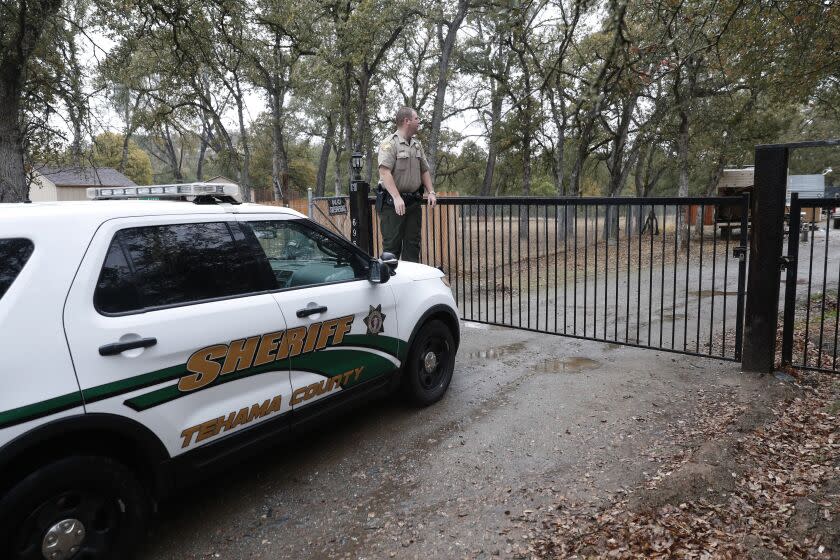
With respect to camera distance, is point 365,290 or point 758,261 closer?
point 365,290

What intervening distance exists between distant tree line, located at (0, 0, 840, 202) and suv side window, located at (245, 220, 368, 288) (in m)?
1.75

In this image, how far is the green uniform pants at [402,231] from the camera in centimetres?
634

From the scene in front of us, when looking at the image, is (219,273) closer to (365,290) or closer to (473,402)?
(365,290)

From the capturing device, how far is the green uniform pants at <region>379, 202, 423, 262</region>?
6.34 metres

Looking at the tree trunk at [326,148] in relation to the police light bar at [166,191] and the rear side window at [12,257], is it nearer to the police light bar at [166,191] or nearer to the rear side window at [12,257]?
the police light bar at [166,191]

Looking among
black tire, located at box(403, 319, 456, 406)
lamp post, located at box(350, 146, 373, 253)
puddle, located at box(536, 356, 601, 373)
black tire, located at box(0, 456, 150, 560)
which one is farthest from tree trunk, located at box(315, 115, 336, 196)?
black tire, located at box(0, 456, 150, 560)

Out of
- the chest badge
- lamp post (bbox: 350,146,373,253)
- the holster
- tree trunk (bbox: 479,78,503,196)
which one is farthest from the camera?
tree trunk (bbox: 479,78,503,196)

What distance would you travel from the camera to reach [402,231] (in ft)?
21.1

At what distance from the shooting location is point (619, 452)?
12.6 ft

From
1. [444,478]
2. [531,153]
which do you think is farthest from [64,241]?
[531,153]

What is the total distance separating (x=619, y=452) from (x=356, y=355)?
6.41 ft

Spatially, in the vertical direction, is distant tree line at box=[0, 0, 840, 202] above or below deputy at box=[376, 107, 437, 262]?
above

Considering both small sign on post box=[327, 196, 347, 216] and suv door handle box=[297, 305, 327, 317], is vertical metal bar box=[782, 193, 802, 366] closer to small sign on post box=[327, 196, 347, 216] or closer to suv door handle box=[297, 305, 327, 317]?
suv door handle box=[297, 305, 327, 317]

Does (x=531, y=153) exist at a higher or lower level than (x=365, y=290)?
higher
